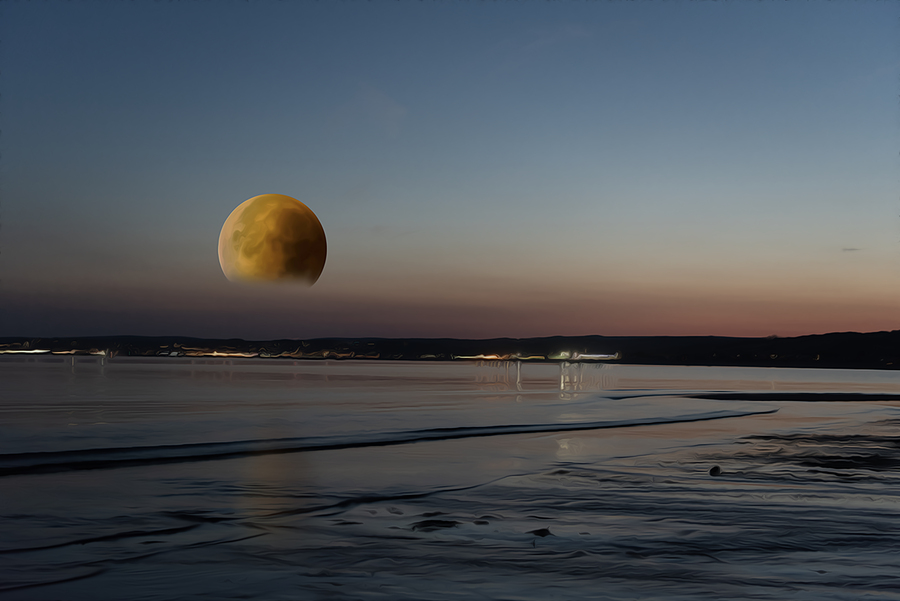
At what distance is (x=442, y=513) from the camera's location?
11.7m

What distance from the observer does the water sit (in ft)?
26.5

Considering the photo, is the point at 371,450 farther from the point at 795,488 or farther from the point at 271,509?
the point at 795,488

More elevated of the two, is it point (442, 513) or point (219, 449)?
point (442, 513)

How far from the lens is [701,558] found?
9078mm

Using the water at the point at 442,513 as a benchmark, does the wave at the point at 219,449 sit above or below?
below

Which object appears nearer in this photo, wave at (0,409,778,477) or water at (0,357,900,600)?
water at (0,357,900,600)

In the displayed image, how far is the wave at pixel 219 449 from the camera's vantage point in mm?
16578

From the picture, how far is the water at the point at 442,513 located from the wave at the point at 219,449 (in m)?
0.10

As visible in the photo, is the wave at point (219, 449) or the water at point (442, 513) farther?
the wave at point (219, 449)

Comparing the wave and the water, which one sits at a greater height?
the water

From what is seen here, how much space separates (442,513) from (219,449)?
9.62 m

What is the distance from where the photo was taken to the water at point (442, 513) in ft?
26.5

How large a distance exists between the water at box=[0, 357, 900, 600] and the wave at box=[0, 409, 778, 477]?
0.34 feet

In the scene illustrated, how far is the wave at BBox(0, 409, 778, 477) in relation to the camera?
54.4ft
